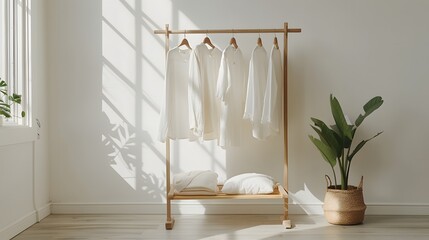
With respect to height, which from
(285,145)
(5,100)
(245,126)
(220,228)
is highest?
(5,100)

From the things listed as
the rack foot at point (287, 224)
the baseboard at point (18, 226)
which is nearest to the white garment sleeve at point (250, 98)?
the rack foot at point (287, 224)

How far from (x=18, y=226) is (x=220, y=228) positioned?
1457 mm

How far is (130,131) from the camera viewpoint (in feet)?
14.1

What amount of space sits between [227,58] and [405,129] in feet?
5.38

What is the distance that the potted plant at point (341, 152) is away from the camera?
12.3 feet

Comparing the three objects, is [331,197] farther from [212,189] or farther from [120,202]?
[120,202]

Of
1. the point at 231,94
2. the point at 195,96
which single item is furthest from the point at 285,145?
the point at 195,96

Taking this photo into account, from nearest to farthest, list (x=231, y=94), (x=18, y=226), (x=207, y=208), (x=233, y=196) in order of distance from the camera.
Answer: (x=18, y=226)
(x=233, y=196)
(x=231, y=94)
(x=207, y=208)

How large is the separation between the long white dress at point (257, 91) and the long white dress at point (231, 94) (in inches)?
3.7

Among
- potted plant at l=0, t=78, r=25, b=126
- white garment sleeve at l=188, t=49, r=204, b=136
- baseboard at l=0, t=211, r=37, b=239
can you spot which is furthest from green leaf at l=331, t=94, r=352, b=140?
baseboard at l=0, t=211, r=37, b=239

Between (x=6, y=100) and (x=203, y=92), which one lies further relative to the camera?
(x=203, y=92)

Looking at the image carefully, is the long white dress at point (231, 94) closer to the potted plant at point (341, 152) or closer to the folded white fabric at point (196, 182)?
the folded white fabric at point (196, 182)

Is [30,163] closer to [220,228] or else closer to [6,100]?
[6,100]

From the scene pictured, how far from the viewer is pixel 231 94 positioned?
3818mm
